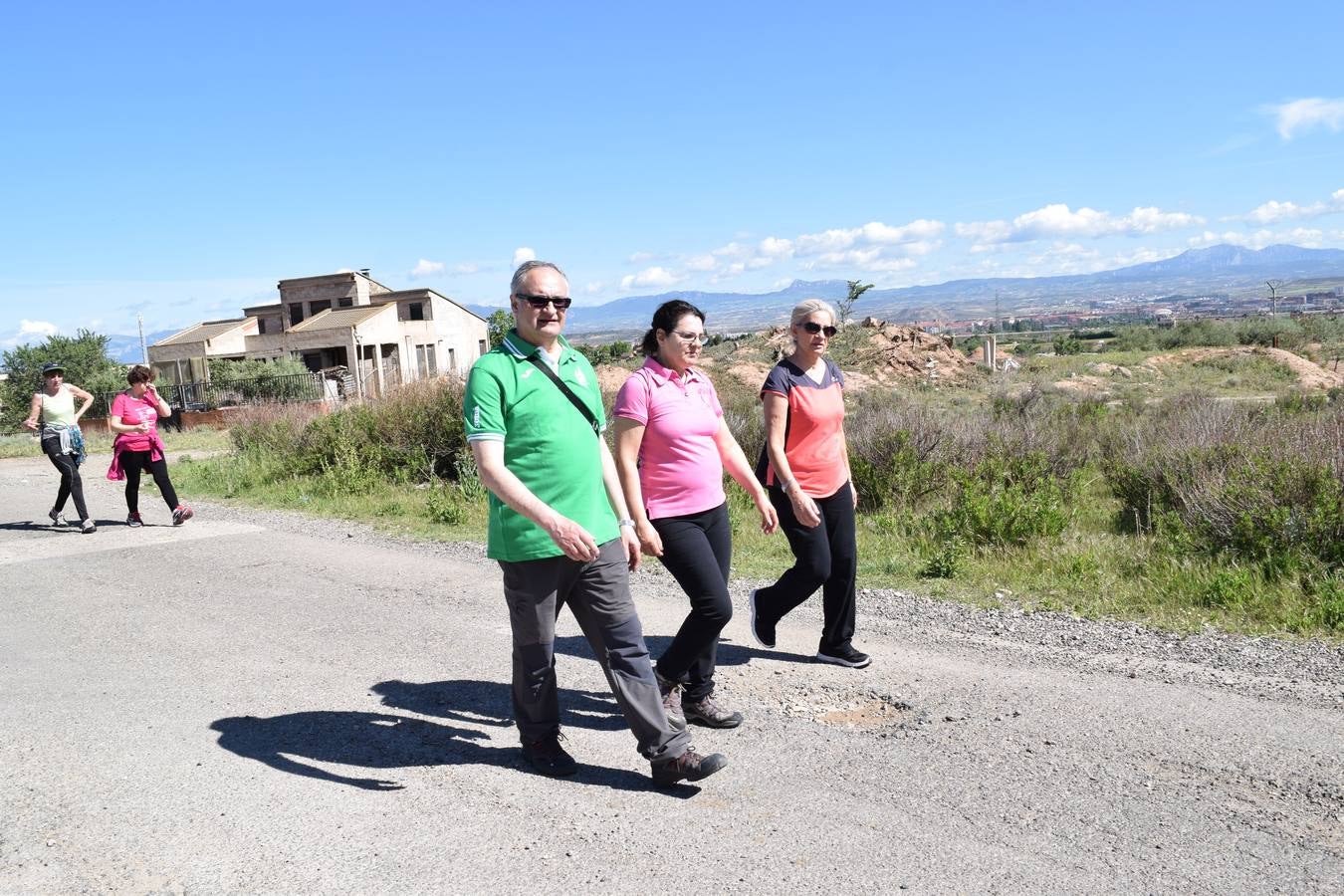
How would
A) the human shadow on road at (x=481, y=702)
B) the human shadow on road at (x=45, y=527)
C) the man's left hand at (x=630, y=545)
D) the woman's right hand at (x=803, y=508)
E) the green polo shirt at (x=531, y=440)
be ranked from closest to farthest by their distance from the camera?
the green polo shirt at (x=531, y=440) < the man's left hand at (x=630, y=545) < the human shadow on road at (x=481, y=702) < the woman's right hand at (x=803, y=508) < the human shadow on road at (x=45, y=527)

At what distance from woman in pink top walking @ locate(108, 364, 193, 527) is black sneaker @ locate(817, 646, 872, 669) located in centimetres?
779

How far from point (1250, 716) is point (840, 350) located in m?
29.6

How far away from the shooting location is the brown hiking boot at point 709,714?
464 centimetres

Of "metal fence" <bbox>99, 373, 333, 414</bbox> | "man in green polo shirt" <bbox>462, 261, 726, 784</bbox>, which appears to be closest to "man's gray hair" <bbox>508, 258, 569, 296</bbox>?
"man in green polo shirt" <bbox>462, 261, 726, 784</bbox>

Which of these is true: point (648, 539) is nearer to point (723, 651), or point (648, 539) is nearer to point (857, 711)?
point (857, 711)

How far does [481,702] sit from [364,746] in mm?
696

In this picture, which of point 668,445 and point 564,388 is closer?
point 564,388

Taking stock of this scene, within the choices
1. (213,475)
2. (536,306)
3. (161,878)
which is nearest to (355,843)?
(161,878)

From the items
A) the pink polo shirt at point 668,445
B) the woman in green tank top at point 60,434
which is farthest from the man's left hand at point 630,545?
the woman in green tank top at point 60,434

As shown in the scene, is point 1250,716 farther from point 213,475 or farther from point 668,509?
point 213,475

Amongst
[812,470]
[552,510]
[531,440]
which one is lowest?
[812,470]

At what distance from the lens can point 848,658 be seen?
5.49 m

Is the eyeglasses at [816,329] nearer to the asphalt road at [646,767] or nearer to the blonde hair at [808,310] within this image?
the blonde hair at [808,310]

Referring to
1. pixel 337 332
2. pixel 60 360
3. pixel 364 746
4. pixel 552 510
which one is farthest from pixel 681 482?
pixel 60 360
